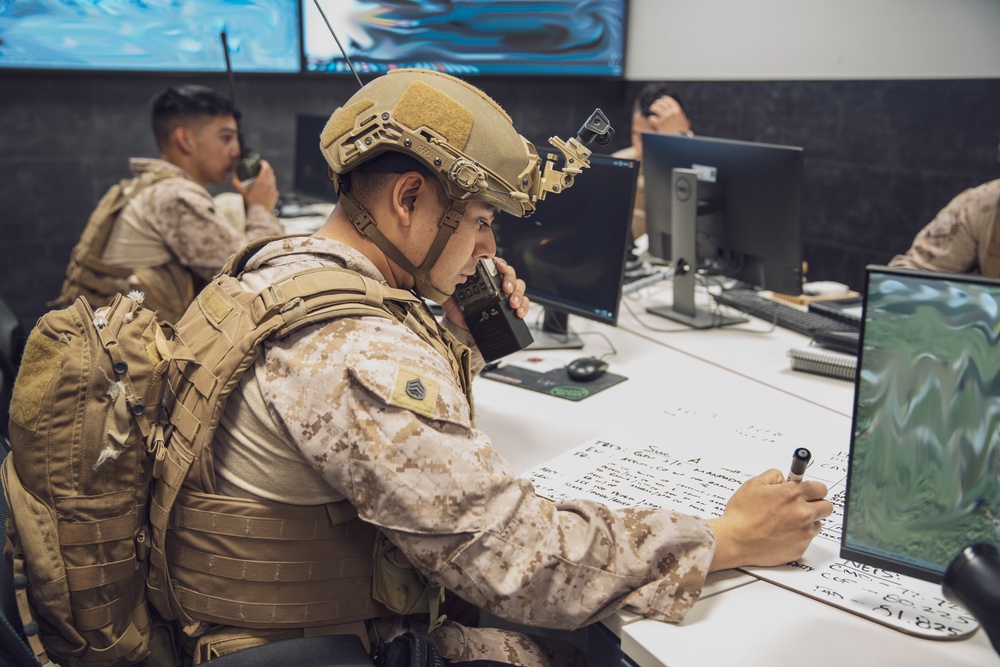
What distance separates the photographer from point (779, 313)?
2271mm

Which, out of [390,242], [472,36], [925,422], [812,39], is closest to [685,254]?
[390,242]

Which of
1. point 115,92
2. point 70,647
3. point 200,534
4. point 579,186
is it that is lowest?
point 70,647

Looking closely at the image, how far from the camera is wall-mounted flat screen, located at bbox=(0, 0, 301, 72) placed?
3588 mm

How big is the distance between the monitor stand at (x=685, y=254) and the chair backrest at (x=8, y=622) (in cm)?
170

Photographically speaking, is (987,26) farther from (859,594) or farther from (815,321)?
(859,594)

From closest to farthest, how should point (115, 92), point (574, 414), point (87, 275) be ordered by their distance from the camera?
1. point (574, 414)
2. point (87, 275)
3. point (115, 92)

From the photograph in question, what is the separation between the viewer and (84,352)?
93cm

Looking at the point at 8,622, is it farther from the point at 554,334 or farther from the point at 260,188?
the point at 260,188

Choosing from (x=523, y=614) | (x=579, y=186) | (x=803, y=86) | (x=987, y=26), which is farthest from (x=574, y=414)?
(x=803, y=86)

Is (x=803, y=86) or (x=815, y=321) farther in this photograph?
(x=803, y=86)

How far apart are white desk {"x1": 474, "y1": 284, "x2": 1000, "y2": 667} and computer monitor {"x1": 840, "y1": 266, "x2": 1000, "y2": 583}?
0.13 metres

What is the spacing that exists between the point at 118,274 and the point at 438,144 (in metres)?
1.96

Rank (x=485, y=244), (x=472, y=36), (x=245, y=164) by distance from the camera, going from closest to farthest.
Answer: (x=485, y=244), (x=245, y=164), (x=472, y=36)

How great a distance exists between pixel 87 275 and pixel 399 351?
6.86ft
